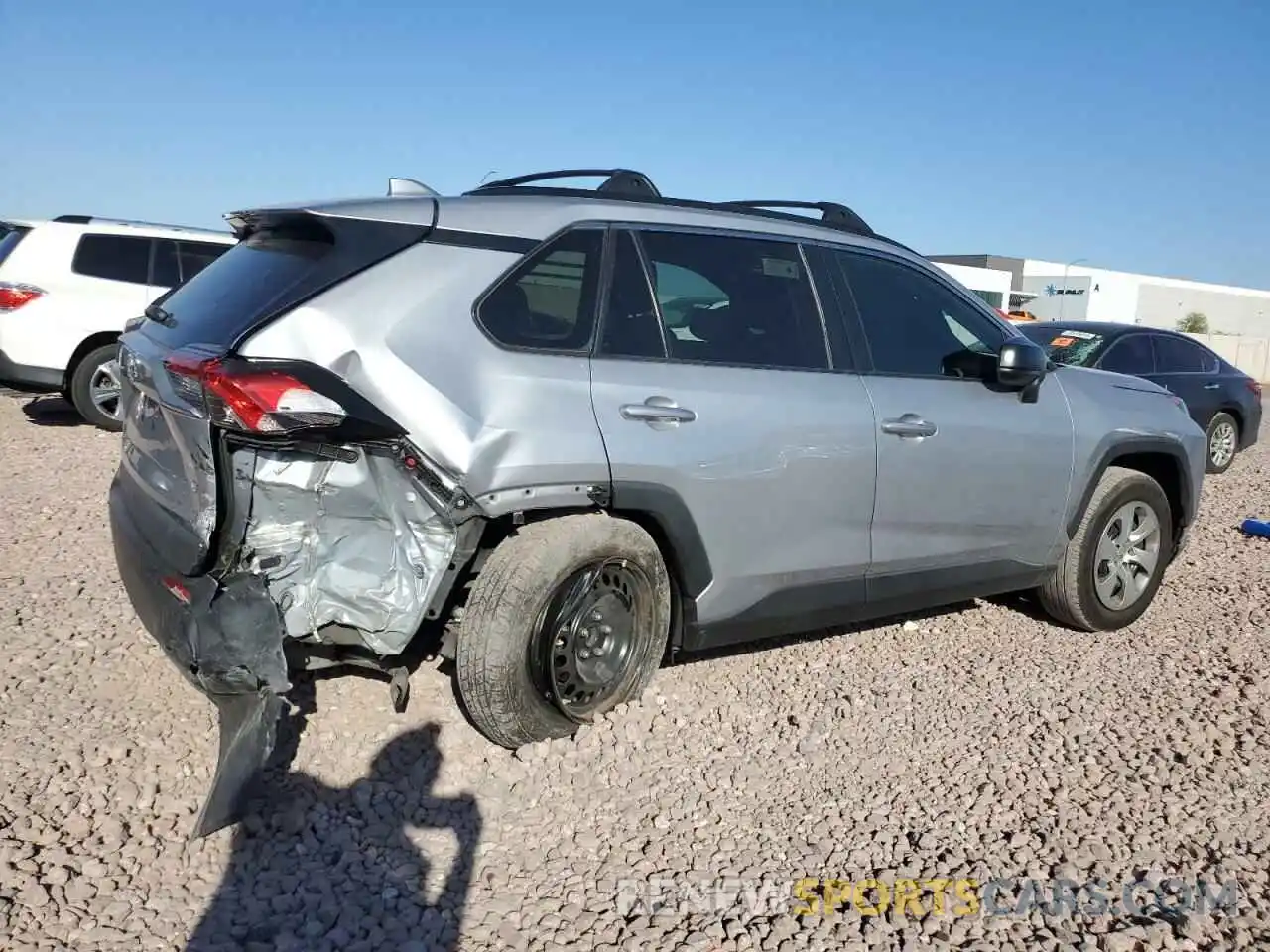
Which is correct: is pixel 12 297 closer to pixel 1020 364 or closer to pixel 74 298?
pixel 74 298

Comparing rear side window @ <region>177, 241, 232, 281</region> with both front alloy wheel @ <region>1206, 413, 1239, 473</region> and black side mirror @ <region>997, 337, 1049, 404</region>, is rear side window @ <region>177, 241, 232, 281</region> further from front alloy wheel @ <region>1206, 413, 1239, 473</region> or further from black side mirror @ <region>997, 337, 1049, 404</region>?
front alloy wheel @ <region>1206, 413, 1239, 473</region>

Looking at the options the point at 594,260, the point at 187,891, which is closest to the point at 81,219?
the point at 594,260

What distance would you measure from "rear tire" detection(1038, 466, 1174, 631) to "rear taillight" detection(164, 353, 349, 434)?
144 inches

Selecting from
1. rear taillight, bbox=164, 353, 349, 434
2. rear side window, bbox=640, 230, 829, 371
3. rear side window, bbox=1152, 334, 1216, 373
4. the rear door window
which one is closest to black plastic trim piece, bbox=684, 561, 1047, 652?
rear side window, bbox=640, 230, 829, 371

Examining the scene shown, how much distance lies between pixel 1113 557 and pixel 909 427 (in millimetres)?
1769

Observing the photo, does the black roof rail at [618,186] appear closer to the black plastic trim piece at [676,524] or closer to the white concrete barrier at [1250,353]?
the black plastic trim piece at [676,524]

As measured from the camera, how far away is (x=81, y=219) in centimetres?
959

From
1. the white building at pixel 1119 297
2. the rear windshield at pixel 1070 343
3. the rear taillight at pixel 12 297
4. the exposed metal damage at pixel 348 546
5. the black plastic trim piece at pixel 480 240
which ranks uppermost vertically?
the white building at pixel 1119 297

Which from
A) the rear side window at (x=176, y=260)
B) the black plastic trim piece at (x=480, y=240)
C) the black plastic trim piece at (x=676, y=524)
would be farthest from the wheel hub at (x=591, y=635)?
the rear side window at (x=176, y=260)

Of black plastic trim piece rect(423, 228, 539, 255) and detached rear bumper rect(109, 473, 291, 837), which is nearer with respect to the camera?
detached rear bumper rect(109, 473, 291, 837)

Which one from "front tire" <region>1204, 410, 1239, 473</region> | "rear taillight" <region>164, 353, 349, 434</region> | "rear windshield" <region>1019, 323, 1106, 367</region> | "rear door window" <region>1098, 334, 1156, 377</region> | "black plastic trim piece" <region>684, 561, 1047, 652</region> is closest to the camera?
"rear taillight" <region>164, 353, 349, 434</region>

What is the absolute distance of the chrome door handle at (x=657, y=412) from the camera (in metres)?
3.50

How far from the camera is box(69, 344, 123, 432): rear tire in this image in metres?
9.30

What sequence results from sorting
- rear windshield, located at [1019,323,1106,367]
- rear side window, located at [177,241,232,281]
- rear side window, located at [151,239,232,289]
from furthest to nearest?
rear side window, located at [177,241,232,281], rear side window, located at [151,239,232,289], rear windshield, located at [1019,323,1106,367]
